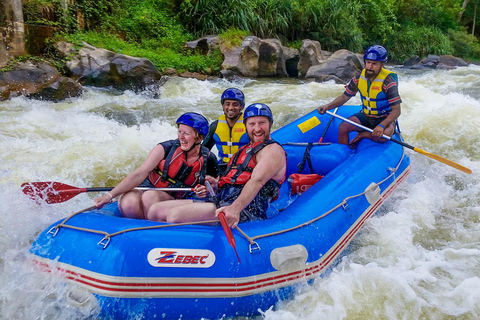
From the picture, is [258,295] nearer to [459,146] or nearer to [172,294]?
[172,294]

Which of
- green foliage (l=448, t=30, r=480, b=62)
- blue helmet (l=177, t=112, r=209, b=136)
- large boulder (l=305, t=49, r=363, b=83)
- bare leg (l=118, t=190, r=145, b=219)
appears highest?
blue helmet (l=177, t=112, r=209, b=136)

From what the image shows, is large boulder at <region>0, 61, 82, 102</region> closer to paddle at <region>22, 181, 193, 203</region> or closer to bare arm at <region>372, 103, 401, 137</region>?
paddle at <region>22, 181, 193, 203</region>

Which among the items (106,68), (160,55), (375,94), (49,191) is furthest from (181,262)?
(160,55)

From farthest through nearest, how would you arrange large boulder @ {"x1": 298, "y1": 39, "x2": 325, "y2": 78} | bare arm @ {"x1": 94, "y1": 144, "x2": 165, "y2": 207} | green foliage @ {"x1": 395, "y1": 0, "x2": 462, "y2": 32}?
green foliage @ {"x1": 395, "y1": 0, "x2": 462, "y2": 32}, large boulder @ {"x1": 298, "y1": 39, "x2": 325, "y2": 78}, bare arm @ {"x1": 94, "y1": 144, "x2": 165, "y2": 207}

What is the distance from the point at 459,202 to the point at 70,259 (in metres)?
3.63

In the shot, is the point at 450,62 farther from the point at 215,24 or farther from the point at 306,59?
the point at 215,24

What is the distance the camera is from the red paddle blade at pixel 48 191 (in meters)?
2.78

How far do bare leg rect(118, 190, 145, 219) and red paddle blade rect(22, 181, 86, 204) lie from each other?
1.00 ft

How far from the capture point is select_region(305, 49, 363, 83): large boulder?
1020 cm

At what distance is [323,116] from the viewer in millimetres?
4703

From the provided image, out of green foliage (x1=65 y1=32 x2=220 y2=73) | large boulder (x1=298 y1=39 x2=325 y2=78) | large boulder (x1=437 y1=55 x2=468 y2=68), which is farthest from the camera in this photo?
large boulder (x1=437 y1=55 x2=468 y2=68)

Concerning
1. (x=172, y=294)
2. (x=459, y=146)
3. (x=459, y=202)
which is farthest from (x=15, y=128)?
(x=459, y=146)

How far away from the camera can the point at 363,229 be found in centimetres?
334

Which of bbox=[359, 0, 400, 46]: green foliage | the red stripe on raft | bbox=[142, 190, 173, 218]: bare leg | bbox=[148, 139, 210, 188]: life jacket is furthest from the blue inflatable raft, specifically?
bbox=[359, 0, 400, 46]: green foliage
